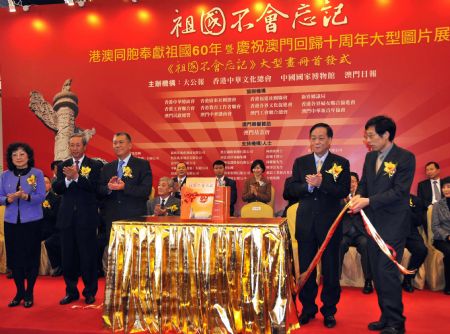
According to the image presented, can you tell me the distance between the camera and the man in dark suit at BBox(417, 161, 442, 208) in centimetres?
573

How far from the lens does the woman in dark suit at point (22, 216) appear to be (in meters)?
3.98

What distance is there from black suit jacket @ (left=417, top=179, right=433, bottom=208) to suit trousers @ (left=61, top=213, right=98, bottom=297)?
149 inches

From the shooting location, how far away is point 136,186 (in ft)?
12.4

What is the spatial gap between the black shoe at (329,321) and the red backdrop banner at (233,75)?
2995mm

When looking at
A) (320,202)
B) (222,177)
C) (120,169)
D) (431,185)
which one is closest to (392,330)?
(320,202)

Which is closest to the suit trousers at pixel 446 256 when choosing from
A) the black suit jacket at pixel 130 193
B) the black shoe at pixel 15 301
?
the black suit jacket at pixel 130 193

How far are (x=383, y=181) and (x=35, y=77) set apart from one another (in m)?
5.58

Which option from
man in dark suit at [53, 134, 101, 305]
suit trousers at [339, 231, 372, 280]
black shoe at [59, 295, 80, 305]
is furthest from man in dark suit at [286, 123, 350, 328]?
black shoe at [59, 295, 80, 305]

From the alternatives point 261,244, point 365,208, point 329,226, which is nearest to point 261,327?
point 261,244

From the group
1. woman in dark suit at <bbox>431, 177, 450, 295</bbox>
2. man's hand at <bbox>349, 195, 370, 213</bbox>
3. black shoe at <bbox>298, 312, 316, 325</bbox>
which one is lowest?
black shoe at <bbox>298, 312, 316, 325</bbox>

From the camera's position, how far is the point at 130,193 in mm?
3725

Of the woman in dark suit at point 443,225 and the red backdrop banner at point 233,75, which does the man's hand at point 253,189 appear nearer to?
the red backdrop banner at point 233,75

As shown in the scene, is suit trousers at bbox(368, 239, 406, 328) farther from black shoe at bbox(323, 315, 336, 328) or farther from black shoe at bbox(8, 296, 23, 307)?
black shoe at bbox(8, 296, 23, 307)

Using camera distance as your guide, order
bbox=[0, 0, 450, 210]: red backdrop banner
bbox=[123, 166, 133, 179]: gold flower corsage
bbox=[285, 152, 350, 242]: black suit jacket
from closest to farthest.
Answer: bbox=[285, 152, 350, 242]: black suit jacket → bbox=[123, 166, 133, 179]: gold flower corsage → bbox=[0, 0, 450, 210]: red backdrop banner
